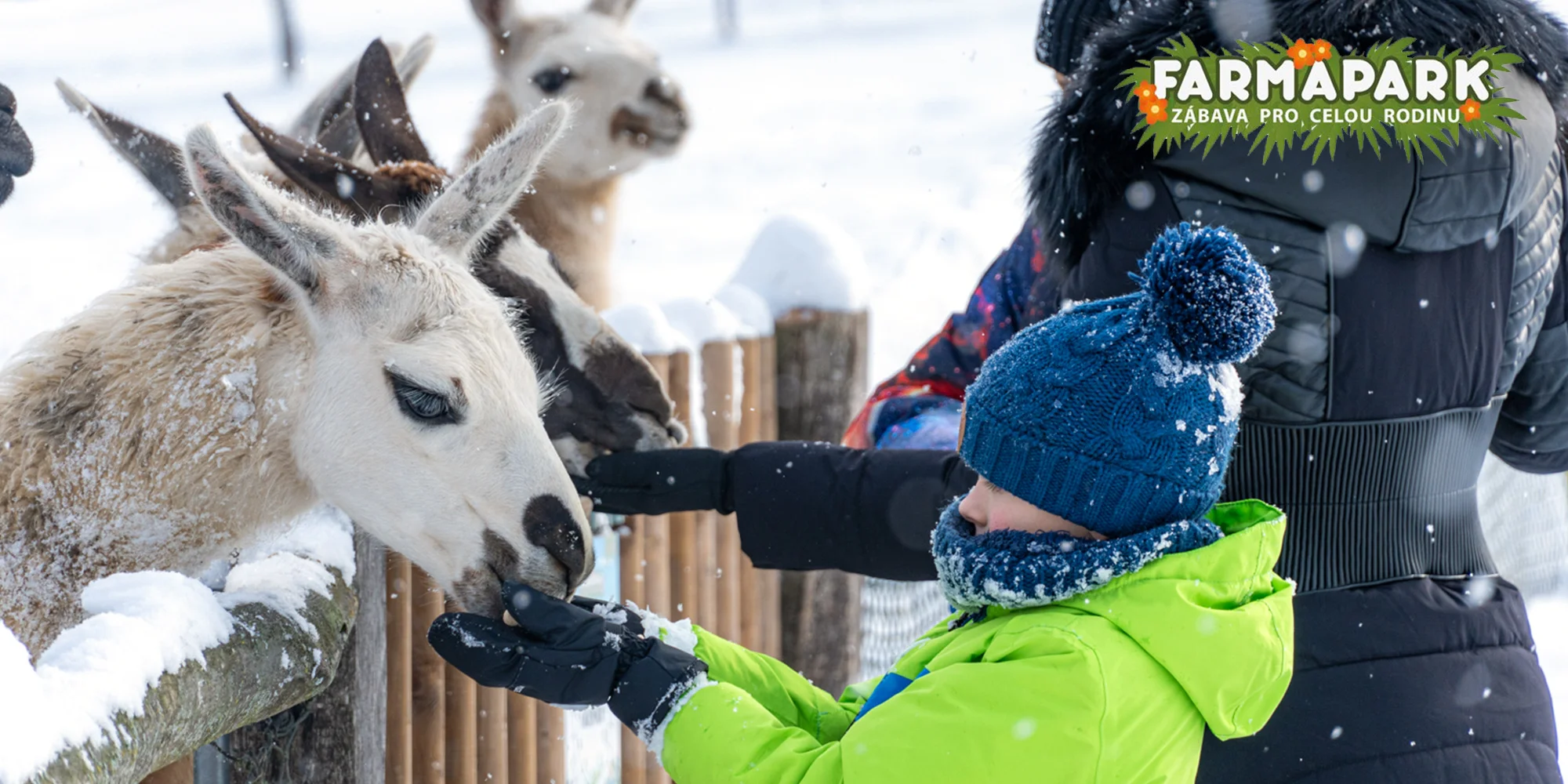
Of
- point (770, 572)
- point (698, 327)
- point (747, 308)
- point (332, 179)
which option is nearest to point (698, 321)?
point (698, 327)

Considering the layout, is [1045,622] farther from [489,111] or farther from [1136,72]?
[489,111]

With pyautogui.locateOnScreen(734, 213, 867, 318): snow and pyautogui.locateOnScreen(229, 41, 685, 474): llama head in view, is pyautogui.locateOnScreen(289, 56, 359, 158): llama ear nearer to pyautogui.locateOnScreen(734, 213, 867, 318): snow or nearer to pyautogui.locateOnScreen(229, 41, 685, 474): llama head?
pyautogui.locateOnScreen(229, 41, 685, 474): llama head

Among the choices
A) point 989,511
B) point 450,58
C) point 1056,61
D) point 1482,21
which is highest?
point 1482,21

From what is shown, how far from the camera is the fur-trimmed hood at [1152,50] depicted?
76.0 inches

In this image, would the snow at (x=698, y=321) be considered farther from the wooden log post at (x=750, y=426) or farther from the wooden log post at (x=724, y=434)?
the wooden log post at (x=750, y=426)

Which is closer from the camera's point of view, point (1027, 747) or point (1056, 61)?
point (1027, 747)

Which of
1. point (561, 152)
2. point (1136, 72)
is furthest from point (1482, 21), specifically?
point (561, 152)

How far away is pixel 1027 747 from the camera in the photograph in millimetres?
1605

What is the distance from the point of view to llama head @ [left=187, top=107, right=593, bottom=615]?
2088 millimetres

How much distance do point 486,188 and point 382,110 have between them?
40.1 inches

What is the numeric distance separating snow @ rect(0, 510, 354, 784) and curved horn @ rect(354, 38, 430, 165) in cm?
165

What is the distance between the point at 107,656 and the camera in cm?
137

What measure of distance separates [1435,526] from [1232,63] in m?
0.82

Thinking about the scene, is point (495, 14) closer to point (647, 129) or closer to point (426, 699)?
point (647, 129)
